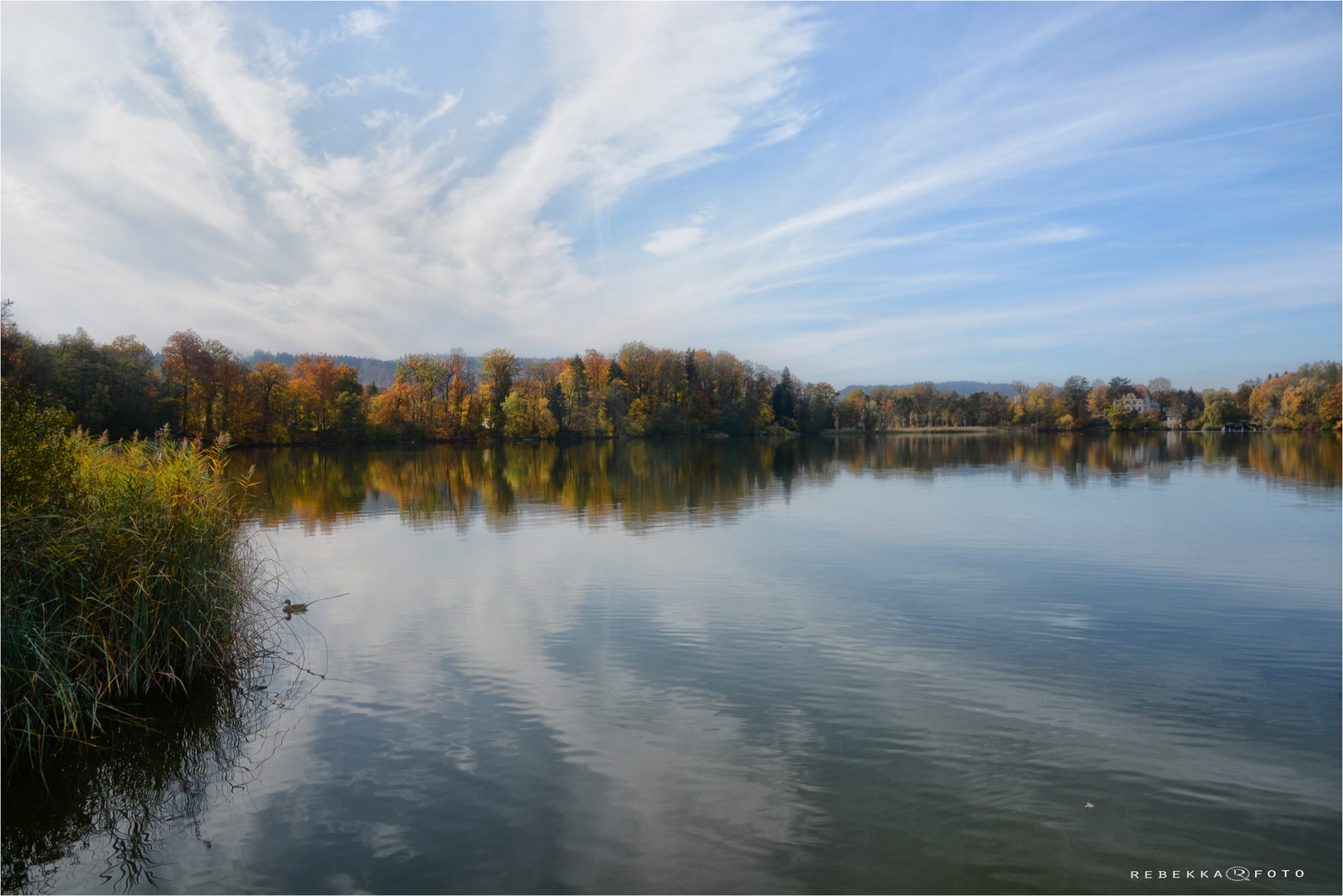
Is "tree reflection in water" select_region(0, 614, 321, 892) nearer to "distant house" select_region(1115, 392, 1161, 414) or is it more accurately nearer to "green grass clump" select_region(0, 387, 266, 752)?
"green grass clump" select_region(0, 387, 266, 752)

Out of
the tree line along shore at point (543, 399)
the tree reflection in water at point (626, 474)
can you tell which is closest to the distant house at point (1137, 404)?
the tree line along shore at point (543, 399)

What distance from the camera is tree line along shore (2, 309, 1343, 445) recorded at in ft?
197

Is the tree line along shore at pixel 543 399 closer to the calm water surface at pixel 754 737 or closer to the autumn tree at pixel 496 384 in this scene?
the autumn tree at pixel 496 384

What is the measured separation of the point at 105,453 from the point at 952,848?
11.9 meters

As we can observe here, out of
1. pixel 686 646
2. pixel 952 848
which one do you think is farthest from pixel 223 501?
pixel 952 848

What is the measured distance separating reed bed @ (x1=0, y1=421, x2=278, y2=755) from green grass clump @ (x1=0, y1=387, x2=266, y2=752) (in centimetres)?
2

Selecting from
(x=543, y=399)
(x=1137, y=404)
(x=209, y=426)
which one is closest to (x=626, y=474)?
(x=209, y=426)

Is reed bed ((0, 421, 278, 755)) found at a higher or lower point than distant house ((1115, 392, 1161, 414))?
lower

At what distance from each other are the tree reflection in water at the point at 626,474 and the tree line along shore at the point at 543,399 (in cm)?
947

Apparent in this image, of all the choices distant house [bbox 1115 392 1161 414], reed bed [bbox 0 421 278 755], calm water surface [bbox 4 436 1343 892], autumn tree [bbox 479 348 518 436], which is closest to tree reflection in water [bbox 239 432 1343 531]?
calm water surface [bbox 4 436 1343 892]

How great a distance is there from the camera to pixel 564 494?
31969 millimetres

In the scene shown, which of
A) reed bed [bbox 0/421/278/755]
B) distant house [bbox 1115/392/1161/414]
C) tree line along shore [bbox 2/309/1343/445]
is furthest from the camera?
distant house [bbox 1115/392/1161/414]

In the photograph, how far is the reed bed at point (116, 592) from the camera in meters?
6.87

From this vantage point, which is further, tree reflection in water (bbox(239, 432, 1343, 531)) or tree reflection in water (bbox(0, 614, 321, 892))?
tree reflection in water (bbox(239, 432, 1343, 531))
